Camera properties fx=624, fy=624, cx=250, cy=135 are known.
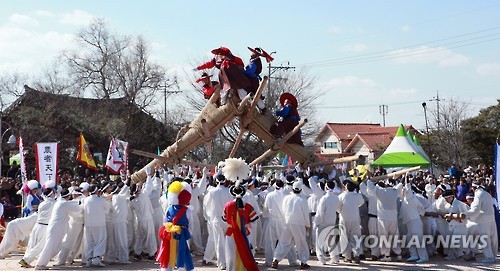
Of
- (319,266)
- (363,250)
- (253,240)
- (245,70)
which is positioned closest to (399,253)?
(363,250)

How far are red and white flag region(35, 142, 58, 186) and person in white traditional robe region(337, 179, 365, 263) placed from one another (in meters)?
7.49

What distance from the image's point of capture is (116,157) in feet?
61.7

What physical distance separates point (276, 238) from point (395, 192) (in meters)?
2.50

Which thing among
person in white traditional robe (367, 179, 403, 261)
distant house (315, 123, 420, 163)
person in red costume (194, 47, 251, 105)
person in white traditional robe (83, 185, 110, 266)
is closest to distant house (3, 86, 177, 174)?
person in red costume (194, 47, 251, 105)

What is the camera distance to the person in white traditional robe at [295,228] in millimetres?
11242

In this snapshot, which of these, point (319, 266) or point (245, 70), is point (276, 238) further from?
point (245, 70)

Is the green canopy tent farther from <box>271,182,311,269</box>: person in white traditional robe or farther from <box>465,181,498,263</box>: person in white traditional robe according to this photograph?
<box>271,182,311,269</box>: person in white traditional robe

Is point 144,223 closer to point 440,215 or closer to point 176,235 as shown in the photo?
point 176,235

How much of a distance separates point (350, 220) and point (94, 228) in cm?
491

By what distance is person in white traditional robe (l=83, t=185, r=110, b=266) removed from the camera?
38.8ft

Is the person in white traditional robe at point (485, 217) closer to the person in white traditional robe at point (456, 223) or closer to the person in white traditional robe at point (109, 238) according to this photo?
the person in white traditional robe at point (456, 223)

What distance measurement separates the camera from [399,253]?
1227 cm

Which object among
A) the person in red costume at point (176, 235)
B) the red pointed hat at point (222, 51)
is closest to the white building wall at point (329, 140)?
the red pointed hat at point (222, 51)

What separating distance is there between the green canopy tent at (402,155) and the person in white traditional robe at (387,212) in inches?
368
